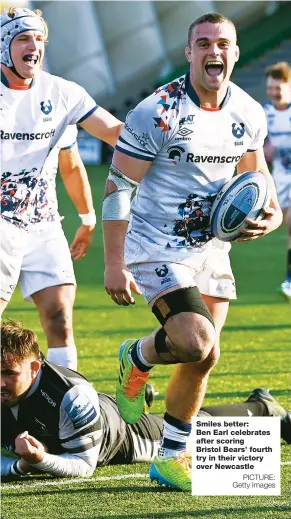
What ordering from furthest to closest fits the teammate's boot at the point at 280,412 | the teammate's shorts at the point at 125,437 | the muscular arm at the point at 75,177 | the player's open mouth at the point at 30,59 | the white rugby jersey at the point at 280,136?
the white rugby jersey at the point at 280,136, the muscular arm at the point at 75,177, the player's open mouth at the point at 30,59, the teammate's boot at the point at 280,412, the teammate's shorts at the point at 125,437

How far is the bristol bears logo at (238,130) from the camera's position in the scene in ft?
18.6

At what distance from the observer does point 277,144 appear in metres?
14.2

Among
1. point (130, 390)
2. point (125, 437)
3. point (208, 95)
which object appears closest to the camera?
point (208, 95)

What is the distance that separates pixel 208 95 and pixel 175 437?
5.20 ft

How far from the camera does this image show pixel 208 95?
560 centimetres

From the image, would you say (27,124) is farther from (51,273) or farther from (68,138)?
(51,273)

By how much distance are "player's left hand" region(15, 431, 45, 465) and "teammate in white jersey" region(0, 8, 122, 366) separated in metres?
1.39

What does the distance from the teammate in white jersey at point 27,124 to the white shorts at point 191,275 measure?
3.76 feet

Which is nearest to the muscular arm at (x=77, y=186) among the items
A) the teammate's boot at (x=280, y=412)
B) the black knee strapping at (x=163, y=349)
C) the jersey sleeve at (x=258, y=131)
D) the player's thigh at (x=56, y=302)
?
the player's thigh at (x=56, y=302)

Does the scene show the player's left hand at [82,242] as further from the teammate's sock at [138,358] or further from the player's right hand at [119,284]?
the player's right hand at [119,284]

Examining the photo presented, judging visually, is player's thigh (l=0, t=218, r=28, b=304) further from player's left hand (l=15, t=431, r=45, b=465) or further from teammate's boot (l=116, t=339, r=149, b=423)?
player's left hand (l=15, t=431, r=45, b=465)

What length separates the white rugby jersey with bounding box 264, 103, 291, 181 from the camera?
1388 cm

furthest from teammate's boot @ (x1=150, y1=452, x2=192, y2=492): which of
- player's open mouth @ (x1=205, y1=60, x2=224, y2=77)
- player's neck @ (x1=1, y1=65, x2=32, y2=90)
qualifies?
player's neck @ (x1=1, y1=65, x2=32, y2=90)

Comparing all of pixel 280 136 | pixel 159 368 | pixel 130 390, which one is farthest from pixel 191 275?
pixel 280 136
